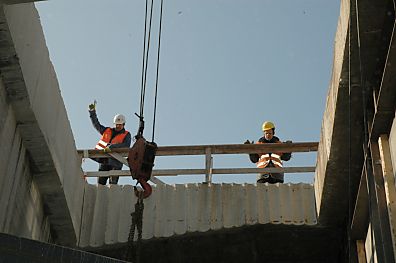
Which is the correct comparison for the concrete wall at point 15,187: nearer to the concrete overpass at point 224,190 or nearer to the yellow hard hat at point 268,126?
the concrete overpass at point 224,190

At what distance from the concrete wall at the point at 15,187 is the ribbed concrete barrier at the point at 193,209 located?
3.46 feet

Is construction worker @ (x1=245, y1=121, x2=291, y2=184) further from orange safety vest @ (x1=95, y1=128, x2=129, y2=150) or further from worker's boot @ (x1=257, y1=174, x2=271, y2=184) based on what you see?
orange safety vest @ (x1=95, y1=128, x2=129, y2=150)

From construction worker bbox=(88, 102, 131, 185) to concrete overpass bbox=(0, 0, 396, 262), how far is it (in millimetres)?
1529

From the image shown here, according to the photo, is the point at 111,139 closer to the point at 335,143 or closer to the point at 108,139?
the point at 108,139

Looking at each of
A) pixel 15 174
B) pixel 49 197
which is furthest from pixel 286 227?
pixel 15 174

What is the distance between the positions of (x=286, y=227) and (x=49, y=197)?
11.1 feet

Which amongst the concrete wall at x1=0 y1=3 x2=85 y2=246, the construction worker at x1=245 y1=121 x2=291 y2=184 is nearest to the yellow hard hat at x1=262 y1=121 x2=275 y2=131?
the construction worker at x1=245 y1=121 x2=291 y2=184

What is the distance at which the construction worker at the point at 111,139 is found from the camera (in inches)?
457

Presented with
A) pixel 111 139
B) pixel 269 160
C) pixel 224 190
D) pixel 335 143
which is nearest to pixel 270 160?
pixel 269 160

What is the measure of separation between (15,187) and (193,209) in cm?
279

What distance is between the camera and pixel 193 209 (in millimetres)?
9766

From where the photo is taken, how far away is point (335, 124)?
7574 mm

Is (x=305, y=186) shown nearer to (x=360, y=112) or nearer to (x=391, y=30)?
(x=360, y=112)

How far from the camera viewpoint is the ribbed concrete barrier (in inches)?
380
